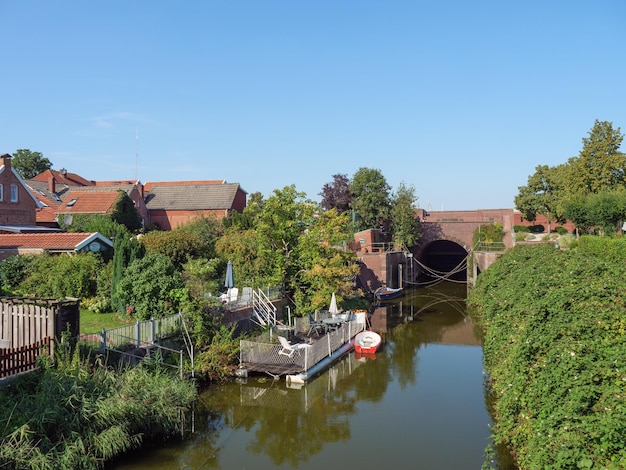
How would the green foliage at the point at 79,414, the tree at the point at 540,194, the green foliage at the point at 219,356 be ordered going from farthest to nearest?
the tree at the point at 540,194
the green foliage at the point at 219,356
the green foliage at the point at 79,414

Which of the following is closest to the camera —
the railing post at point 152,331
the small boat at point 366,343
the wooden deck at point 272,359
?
the railing post at point 152,331

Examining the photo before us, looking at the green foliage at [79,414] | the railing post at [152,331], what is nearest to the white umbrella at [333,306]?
the railing post at [152,331]

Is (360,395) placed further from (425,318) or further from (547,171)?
(547,171)

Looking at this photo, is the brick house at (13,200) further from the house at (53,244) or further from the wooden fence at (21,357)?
the wooden fence at (21,357)

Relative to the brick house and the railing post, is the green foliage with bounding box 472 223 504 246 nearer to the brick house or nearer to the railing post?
the brick house

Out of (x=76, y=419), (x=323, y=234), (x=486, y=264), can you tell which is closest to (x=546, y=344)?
(x=76, y=419)

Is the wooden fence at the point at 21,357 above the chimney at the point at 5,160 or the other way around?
the other way around
